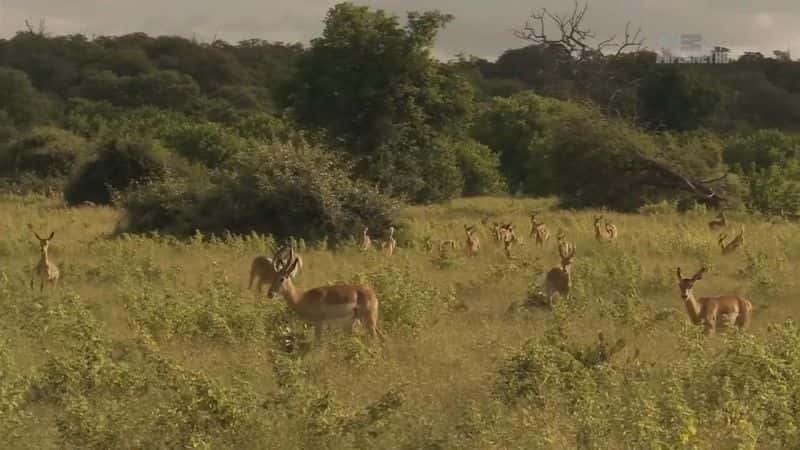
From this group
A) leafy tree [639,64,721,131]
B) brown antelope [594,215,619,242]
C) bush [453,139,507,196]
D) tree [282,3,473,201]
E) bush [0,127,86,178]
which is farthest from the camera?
leafy tree [639,64,721,131]

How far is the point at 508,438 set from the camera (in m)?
6.12

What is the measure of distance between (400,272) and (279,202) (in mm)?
6619

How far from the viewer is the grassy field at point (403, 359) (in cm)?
626

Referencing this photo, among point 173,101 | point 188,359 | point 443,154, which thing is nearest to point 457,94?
point 443,154

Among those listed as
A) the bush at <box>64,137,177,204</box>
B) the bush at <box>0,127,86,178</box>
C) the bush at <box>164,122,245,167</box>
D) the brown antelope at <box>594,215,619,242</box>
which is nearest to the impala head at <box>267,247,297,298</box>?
the brown antelope at <box>594,215,619,242</box>

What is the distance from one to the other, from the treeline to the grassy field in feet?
9.38

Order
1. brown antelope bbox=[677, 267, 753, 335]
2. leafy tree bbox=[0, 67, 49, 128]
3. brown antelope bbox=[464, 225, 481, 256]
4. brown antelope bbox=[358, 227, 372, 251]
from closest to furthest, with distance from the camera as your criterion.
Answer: brown antelope bbox=[677, 267, 753, 335] < brown antelope bbox=[464, 225, 481, 256] < brown antelope bbox=[358, 227, 372, 251] < leafy tree bbox=[0, 67, 49, 128]

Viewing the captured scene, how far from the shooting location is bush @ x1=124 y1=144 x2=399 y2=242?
60.2 ft

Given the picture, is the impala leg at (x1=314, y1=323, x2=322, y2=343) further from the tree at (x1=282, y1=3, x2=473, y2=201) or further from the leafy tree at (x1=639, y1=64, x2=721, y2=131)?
the leafy tree at (x1=639, y1=64, x2=721, y2=131)

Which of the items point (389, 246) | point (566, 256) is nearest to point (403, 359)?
point (566, 256)

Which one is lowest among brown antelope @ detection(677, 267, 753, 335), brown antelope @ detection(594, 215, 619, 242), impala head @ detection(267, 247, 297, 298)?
brown antelope @ detection(594, 215, 619, 242)

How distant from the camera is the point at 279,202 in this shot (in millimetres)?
18500

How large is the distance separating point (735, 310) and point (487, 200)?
20.6 meters

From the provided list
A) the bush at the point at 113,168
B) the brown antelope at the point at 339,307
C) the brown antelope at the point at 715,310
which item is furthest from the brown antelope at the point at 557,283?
the bush at the point at 113,168
